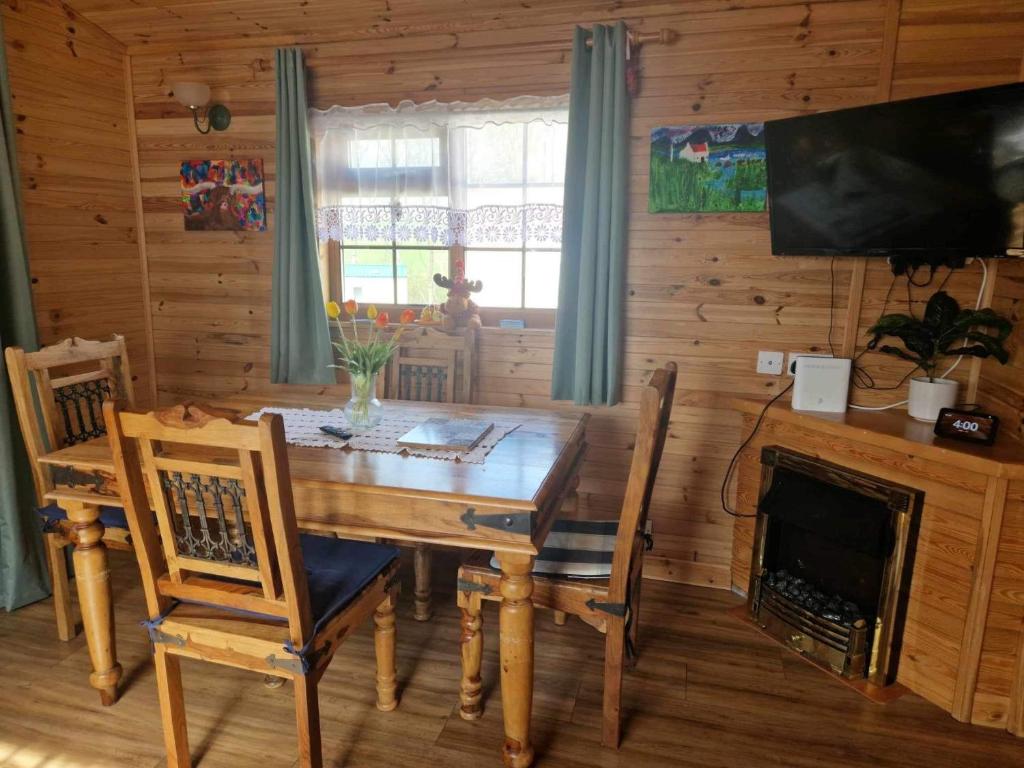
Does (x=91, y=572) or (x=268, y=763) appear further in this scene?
(x=91, y=572)

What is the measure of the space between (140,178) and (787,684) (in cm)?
365

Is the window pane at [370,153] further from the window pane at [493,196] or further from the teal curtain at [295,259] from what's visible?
the window pane at [493,196]

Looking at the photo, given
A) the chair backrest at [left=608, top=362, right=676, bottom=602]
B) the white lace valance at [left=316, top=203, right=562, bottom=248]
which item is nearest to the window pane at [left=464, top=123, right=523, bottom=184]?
the white lace valance at [left=316, top=203, right=562, bottom=248]

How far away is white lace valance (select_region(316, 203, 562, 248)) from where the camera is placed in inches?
114

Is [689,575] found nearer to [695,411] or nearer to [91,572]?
[695,411]

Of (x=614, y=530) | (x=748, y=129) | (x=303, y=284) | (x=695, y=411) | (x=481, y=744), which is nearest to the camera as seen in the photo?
(x=481, y=744)

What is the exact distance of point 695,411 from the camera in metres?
2.84

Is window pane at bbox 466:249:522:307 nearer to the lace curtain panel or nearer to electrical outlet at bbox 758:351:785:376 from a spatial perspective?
the lace curtain panel

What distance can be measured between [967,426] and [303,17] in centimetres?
302

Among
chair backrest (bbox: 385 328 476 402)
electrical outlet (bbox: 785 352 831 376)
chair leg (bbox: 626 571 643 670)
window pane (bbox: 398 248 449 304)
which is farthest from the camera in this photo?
window pane (bbox: 398 248 449 304)

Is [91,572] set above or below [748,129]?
below

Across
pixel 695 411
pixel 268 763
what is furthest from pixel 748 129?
pixel 268 763

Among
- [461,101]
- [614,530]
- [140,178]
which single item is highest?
[461,101]

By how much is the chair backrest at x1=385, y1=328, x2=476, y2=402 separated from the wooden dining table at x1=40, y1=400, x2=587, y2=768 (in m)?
0.71
